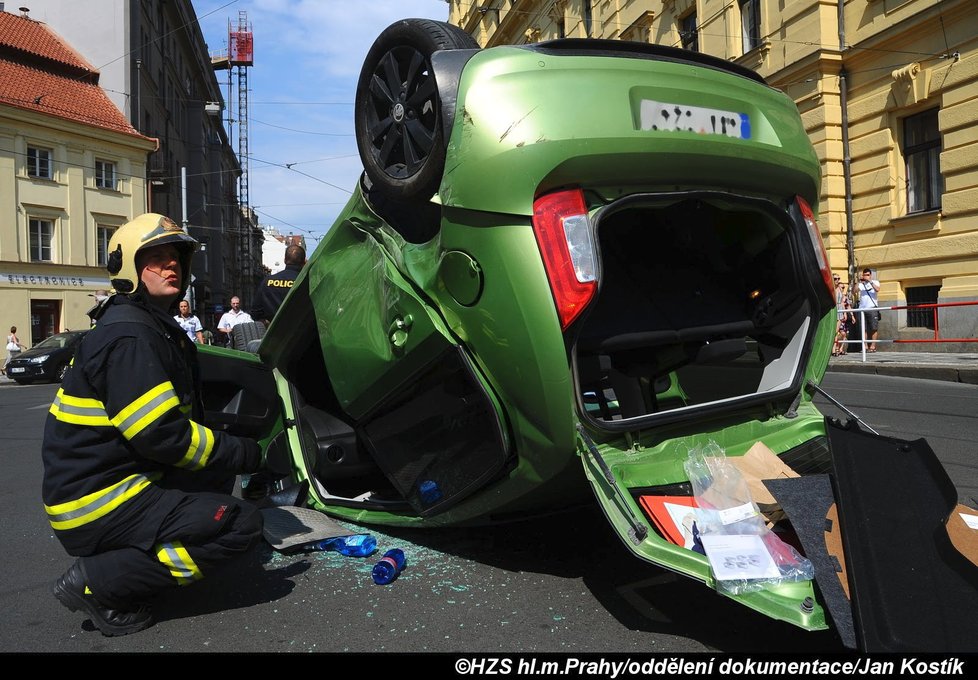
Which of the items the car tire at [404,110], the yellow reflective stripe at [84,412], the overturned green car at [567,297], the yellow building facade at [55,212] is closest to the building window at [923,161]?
the overturned green car at [567,297]

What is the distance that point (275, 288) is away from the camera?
199 inches

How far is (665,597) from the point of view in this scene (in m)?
2.53

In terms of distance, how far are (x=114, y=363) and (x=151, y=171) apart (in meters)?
33.1

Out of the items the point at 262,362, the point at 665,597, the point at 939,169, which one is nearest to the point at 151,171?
the point at 939,169

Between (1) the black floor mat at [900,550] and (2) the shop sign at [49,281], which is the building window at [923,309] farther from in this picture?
(2) the shop sign at [49,281]

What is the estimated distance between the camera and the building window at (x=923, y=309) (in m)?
12.8

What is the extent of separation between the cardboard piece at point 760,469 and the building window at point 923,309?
11599mm

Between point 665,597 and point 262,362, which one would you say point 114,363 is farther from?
point 665,597

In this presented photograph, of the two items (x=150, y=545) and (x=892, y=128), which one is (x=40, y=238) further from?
(x=150, y=545)

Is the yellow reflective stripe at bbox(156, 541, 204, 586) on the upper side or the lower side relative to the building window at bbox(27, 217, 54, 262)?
lower


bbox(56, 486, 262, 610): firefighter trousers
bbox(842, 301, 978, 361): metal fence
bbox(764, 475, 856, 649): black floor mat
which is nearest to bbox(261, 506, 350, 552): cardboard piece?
bbox(56, 486, 262, 610): firefighter trousers

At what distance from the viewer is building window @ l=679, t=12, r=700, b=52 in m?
19.9

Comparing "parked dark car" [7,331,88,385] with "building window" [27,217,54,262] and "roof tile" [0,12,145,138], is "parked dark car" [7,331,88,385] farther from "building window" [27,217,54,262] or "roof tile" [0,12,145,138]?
"roof tile" [0,12,145,138]

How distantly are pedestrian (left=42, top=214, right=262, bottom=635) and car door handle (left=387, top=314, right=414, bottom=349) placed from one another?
0.69 metres
